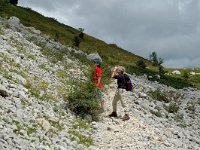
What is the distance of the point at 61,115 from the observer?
74.7ft

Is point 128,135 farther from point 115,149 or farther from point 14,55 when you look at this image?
point 14,55

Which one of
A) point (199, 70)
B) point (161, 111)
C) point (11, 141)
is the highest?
point (199, 70)

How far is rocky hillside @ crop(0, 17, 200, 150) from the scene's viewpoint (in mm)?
18250

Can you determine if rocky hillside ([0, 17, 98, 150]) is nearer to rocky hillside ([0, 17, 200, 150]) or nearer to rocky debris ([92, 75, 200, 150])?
rocky hillside ([0, 17, 200, 150])

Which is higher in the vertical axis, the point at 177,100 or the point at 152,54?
the point at 152,54

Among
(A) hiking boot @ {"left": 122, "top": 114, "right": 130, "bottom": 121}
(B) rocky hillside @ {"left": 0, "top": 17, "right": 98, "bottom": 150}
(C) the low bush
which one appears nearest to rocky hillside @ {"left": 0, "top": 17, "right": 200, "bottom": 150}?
(B) rocky hillside @ {"left": 0, "top": 17, "right": 98, "bottom": 150}

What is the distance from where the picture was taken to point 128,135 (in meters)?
22.8

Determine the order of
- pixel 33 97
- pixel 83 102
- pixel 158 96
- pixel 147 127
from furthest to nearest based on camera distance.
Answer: pixel 158 96, pixel 147 127, pixel 83 102, pixel 33 97

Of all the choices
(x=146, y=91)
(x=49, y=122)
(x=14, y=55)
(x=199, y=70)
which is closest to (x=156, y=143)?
(x=49, y=122)

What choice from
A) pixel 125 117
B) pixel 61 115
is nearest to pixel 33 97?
pixel 61 115

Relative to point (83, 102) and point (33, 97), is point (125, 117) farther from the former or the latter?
point (33, 97)

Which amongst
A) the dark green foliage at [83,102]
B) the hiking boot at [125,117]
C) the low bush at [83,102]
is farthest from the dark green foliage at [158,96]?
the dark green foliage at [83,102]

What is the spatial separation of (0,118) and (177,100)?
23.8 meters

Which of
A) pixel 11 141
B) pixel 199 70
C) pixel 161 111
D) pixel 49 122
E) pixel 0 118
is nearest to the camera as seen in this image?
pixel 11 141
